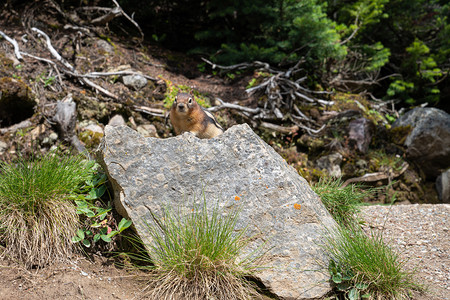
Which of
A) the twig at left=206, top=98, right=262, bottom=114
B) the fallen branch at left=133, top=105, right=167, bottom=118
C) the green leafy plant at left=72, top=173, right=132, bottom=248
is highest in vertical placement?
the green leafy plant at left=72, top=173, right=132, bottom=248

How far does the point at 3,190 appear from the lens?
326 cm

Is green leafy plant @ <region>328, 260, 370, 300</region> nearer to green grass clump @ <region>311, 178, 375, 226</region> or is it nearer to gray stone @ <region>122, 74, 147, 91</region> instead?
green grass clump @ <region>311, 178, 375, 226</region>

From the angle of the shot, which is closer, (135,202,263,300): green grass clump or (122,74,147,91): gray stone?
(135,202,263,300): green grass clump

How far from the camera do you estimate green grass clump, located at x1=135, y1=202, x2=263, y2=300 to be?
2885 millimetres

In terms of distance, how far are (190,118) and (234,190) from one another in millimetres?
1157

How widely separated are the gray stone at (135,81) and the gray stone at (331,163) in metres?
3.97

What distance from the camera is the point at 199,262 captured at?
2.94m

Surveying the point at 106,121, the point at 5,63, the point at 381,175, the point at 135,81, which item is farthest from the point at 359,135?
the point at 5,63

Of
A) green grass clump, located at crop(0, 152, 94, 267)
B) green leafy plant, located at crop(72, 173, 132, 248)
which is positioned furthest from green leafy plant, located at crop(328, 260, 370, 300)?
green grass clump, located at crop(0, 152, 94, 267)

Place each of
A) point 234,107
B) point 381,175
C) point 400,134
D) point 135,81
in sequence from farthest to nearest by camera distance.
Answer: point 400,134 → point 381,175 → point 234,107 → point 135,81

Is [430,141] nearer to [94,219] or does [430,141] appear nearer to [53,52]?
[94,219]

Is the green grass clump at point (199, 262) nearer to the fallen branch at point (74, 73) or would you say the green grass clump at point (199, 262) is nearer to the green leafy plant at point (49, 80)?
the fallen branch at point (74, 73)

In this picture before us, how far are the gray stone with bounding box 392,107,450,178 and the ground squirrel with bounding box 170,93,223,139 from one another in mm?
5911

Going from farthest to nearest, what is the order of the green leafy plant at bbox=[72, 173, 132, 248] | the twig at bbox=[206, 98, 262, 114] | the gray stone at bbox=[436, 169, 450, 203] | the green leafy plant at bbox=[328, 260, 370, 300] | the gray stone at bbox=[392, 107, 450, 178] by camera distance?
the gray stone at bbox=[392, 107, 450, 178] → the gray stone at bbox=[436, 169, 450, 203] → the twig at bbox=[206, 98, 262, 114] → the green leafy plant at bbox=[72, 173, 132, 248] → the green leafy plant at bbox=[328, 260, 370, 300]
